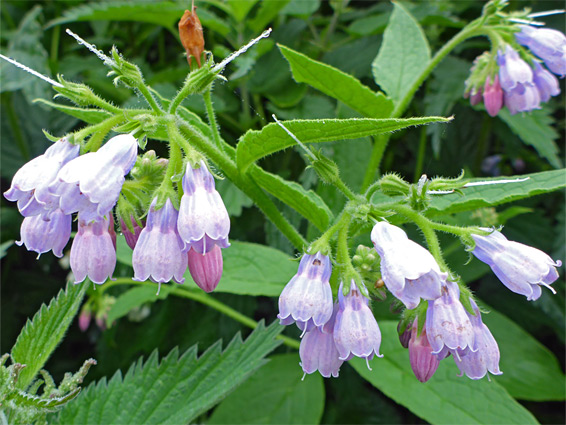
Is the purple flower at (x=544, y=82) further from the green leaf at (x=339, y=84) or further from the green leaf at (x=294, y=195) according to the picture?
the green leaf at (x=294, y=195)

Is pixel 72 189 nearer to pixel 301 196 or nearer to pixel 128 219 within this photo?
pixel 128 219

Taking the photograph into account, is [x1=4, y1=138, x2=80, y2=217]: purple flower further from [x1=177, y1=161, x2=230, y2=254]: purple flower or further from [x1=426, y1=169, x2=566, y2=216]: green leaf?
[x1=426, y1=169, x2=566, y2=216]: green leaf

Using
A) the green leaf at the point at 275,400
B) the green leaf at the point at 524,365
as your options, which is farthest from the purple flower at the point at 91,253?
the green leaf at the point at 524,365

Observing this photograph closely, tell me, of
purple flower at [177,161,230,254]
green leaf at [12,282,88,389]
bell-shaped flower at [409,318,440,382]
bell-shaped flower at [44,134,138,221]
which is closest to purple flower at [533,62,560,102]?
bell-shaped flower at [409,318,440,382]

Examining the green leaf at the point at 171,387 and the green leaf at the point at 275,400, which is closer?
the green leaf at the point at 171,387

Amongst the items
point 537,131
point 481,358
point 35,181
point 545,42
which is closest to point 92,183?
A: point 35,181

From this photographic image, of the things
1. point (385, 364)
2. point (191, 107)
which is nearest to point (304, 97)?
point (191, 107)
